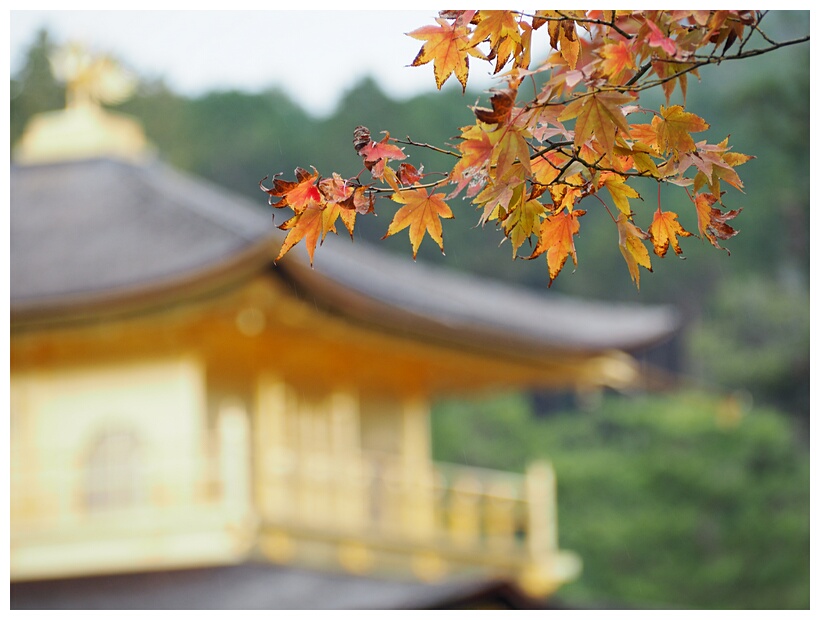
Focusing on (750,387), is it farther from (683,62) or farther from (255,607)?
(683,62)

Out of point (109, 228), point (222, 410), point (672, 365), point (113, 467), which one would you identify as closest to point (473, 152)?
point (113, 467)

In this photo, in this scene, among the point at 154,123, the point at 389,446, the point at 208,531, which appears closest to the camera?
the point at 208,531

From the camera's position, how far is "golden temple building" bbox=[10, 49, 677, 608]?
605cm

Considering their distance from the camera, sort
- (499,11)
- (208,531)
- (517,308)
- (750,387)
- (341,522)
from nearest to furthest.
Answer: (499,11)
(208,531)
(341,522)
(517,308)
(750,387)

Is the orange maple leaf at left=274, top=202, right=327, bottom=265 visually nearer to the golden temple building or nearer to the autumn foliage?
the autumn foliage

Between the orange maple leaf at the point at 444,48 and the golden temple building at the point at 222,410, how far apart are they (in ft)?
13.1

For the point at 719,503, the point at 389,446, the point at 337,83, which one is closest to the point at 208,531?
the point at 389,446

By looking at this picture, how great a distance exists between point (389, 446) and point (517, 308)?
1960 mm

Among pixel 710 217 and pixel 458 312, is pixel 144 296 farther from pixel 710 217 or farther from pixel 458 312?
A: pixel 710 217

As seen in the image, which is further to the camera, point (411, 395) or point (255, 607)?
point (411, 395)

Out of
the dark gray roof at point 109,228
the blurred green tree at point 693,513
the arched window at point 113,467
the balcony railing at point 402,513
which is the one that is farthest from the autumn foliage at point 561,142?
the blurred green tree at point 693,513

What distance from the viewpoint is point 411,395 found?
8.43 m

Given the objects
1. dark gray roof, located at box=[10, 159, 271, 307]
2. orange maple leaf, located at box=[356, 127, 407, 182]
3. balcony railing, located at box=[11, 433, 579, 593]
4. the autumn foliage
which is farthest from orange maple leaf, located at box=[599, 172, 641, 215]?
balcony railing, located at box=[11, 433, 579, 593]

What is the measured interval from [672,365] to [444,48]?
13127 mm
